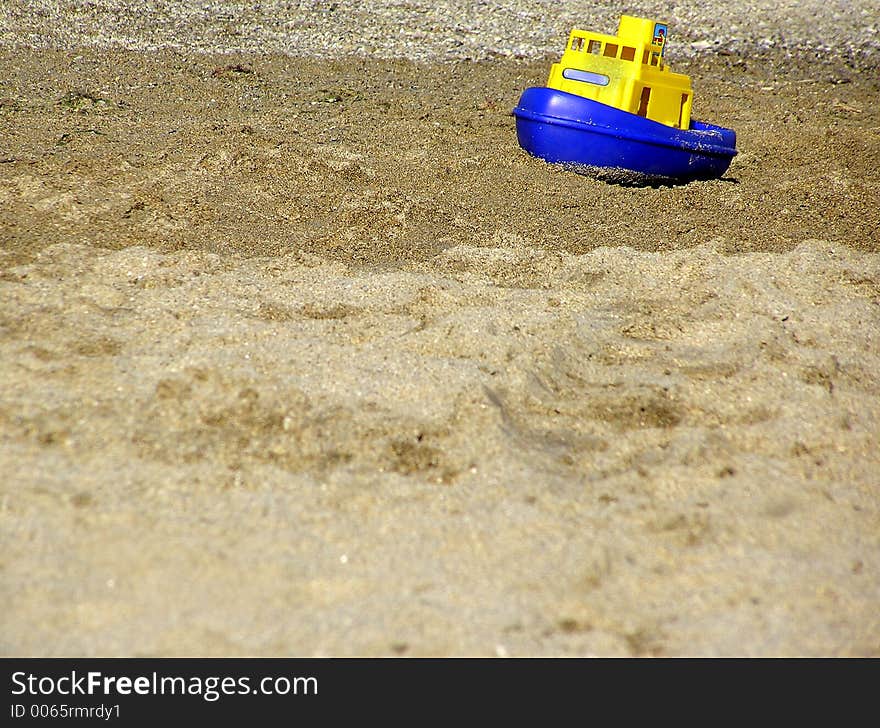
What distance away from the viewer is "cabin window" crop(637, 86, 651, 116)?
4.57 metres

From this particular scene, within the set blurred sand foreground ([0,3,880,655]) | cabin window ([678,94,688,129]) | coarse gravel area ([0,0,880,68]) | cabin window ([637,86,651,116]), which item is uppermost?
coarse gravel area ([0,0,880,68])

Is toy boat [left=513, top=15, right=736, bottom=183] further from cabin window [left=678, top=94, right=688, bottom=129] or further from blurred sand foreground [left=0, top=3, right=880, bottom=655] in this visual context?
blurred sand foreground [left=0, top=3, right=880, bottom=655]

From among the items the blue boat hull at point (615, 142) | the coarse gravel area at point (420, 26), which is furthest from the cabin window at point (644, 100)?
the coarse gravel area at point (420, 26)

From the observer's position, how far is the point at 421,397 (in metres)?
2.74

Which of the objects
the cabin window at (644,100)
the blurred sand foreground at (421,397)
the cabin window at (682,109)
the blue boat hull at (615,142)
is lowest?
the blurred sand foreground at (421,397)

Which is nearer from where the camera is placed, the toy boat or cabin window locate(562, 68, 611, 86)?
the toy boat

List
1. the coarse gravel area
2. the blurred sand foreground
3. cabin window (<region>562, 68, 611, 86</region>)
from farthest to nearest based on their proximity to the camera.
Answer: the coarse gravel area, cabin window (<region>562, 68, 611, 86</region>), the blurred sand foreground

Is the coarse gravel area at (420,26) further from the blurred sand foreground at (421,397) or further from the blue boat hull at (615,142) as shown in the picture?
the blue boat hull at (615,142)

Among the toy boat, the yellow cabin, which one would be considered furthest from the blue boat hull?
the yellow cabin

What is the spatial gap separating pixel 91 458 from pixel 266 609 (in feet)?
2.49

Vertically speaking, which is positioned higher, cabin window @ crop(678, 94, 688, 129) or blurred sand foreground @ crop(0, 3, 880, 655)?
cabin window @ crop(678, 94, 688, 129)

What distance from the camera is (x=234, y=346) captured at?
291 cm

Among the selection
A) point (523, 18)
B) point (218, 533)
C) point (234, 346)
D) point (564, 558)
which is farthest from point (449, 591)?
point (523, 18)

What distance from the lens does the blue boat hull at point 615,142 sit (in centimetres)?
444
